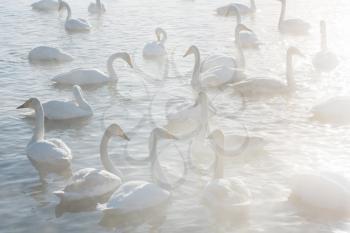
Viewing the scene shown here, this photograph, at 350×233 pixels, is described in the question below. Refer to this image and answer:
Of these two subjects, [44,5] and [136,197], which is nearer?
[136,197]

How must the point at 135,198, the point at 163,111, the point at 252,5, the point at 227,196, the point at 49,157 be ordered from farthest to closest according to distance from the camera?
the point at 252,5 < the point at 163,111 < the point at 49,157 < the point at 227,196 < the point at 135,198

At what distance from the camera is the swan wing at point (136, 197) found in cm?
1162

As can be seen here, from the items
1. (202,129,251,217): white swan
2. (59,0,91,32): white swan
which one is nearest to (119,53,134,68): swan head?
(59,0,91,32): white swan

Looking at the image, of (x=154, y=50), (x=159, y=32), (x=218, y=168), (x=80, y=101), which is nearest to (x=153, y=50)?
(x=154, y=50)

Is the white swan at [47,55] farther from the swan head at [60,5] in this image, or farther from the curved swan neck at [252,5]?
the curved swan neck at [252,5]

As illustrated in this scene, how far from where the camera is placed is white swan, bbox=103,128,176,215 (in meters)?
11.6

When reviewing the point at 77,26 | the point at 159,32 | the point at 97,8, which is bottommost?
the point at 159,32

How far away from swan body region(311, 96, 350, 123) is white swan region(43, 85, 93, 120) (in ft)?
19.3

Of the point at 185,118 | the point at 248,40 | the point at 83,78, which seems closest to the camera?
the point at 185,118

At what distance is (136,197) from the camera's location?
11.8 metres

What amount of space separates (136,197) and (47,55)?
13.0 meters

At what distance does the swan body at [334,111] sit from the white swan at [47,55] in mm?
10051

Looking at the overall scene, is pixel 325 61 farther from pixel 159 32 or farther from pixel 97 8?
pixel 97 8

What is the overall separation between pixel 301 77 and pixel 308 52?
419cm
